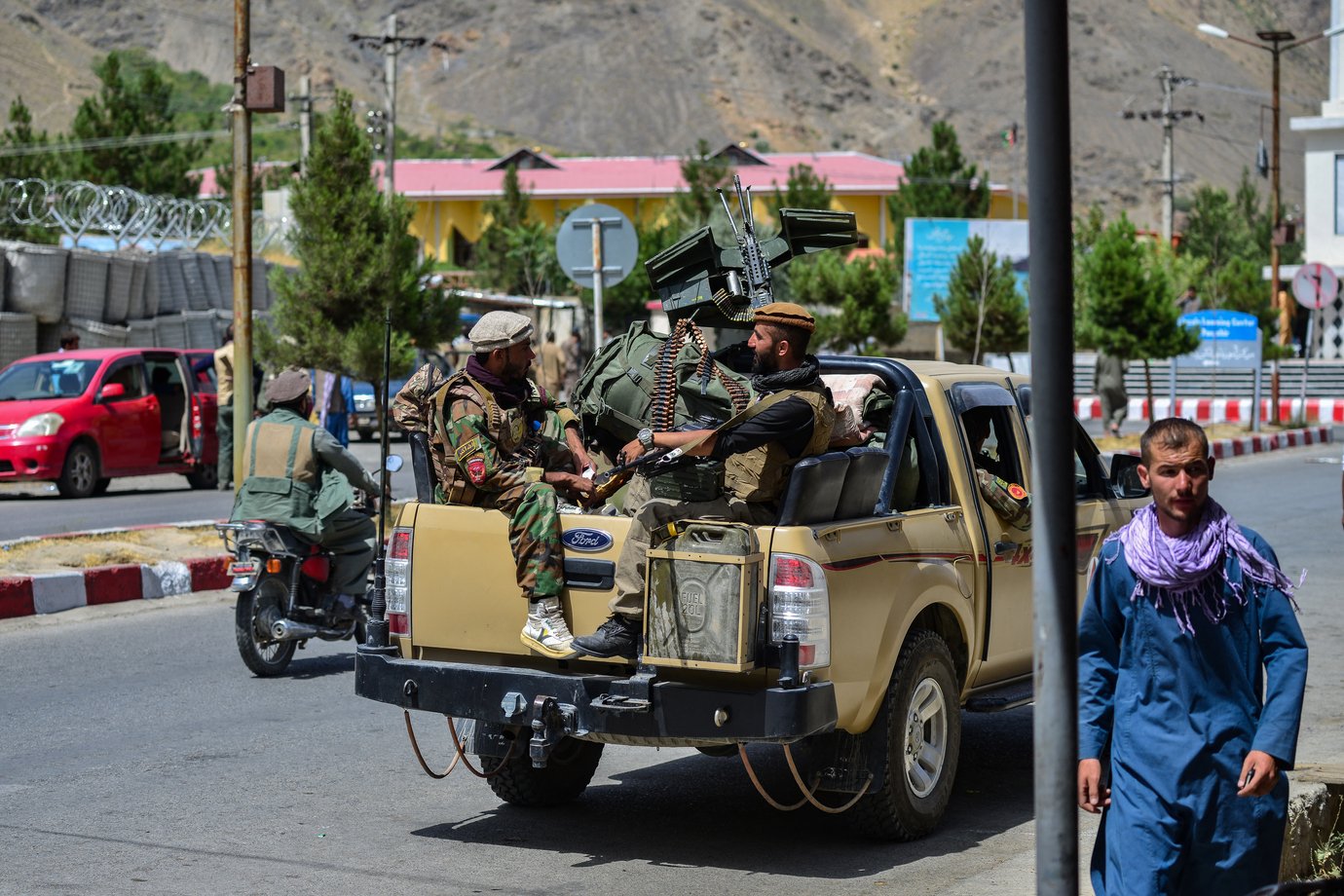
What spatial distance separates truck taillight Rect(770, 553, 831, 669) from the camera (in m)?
5.74

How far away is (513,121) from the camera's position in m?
136

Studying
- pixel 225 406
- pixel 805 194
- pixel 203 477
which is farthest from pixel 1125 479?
pixel 805 194

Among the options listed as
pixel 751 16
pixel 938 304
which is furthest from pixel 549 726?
pixel 751 16

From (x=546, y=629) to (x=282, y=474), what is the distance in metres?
4.06

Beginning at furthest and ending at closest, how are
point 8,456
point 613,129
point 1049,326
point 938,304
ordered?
point 613,129
point 938,304
point 8,456
point 1049,326

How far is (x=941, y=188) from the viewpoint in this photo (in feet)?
204

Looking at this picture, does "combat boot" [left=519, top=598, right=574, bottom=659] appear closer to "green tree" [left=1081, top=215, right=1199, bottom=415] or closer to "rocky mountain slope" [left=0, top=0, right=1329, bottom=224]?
"green tree" [left=1081, top=215, right=1199, bottom=415]

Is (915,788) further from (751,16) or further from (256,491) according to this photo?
(751,16)

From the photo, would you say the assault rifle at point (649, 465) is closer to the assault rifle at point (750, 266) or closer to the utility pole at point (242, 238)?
the assault rifle at point (750, 266)

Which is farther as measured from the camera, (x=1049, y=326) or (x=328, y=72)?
(x=328, y=72)

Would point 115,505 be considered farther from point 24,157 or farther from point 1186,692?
point 24,157

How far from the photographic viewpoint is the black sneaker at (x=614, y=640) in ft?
19.6

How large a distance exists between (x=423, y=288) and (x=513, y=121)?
120m

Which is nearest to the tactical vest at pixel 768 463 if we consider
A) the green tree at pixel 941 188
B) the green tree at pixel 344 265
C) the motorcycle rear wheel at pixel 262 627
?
the motorcycle rear wheel at pixel 262 627
